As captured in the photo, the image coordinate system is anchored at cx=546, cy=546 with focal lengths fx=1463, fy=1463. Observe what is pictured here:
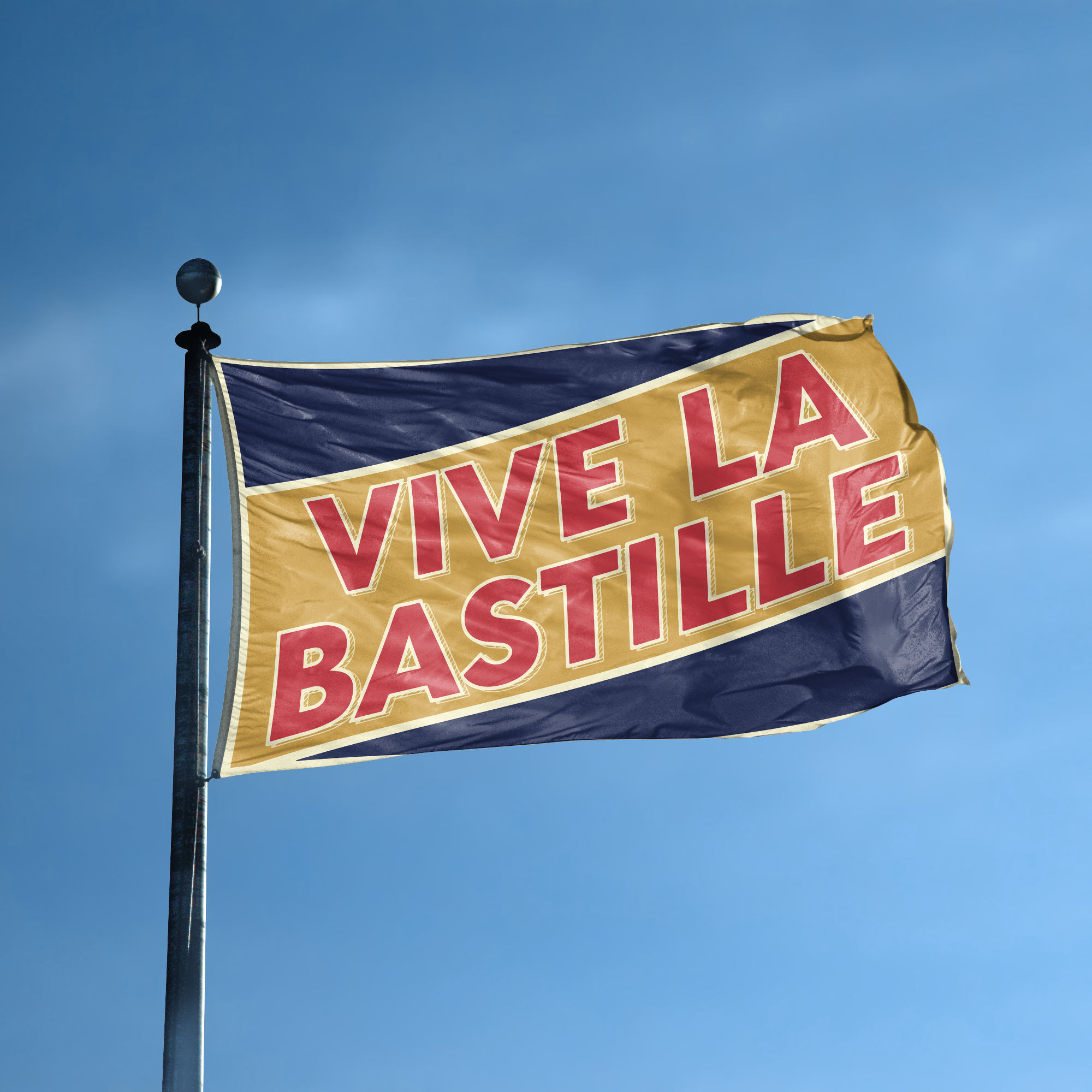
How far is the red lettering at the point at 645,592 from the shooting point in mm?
Answer: 12750

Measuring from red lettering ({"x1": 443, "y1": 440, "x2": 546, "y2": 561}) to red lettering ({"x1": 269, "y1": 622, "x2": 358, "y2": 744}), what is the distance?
1722mm

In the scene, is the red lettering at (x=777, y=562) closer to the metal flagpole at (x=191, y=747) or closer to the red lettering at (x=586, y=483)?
the red lettering at (x=586, y=483)

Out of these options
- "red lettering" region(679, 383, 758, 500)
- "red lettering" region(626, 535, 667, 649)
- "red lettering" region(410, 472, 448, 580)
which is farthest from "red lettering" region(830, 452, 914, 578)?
"red lettering" region(410, 472, 448, 580)

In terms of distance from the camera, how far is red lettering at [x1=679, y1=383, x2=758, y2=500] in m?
13.5

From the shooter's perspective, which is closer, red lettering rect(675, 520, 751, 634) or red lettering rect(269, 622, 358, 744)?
red lettering rect(269, 622, 358, 744)

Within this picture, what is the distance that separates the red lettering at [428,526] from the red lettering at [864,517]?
3.77 meters

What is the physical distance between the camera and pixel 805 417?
46.2 feet

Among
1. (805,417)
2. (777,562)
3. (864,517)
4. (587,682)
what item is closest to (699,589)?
(777,562)

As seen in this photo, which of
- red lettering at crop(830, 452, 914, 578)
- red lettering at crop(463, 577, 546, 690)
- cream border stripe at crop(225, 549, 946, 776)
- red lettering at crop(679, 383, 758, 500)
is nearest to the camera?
cream border stripe at crop(225, 549, 946, 776)

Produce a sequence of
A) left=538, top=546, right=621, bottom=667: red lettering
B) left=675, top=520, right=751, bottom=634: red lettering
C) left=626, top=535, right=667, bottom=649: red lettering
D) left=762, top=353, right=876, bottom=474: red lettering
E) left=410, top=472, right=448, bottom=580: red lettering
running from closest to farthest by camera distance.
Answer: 1. left=410, top=472, right=448, bottom=580: red lettering
2. left=538, top=546, right=621, bottom=667: red lettering
3. left=626, top=535, right=667, bottom=649: red lettering
4. left=675, top=520, right=751, bottom=634: red lettering
5. left=762, top=353, right=876, bottom=474: red lettering

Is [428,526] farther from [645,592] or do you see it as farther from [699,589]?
Answer: [699,589]

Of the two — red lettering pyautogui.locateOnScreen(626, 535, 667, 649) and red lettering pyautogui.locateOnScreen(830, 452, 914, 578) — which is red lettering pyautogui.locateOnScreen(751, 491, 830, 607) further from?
red lettering pyautogui.locateOnScreen(626, 535, 667, 649)

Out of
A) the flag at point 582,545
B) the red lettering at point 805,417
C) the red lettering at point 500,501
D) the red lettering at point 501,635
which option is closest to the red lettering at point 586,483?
the flag at point 582,545

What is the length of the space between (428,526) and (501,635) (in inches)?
44.4
